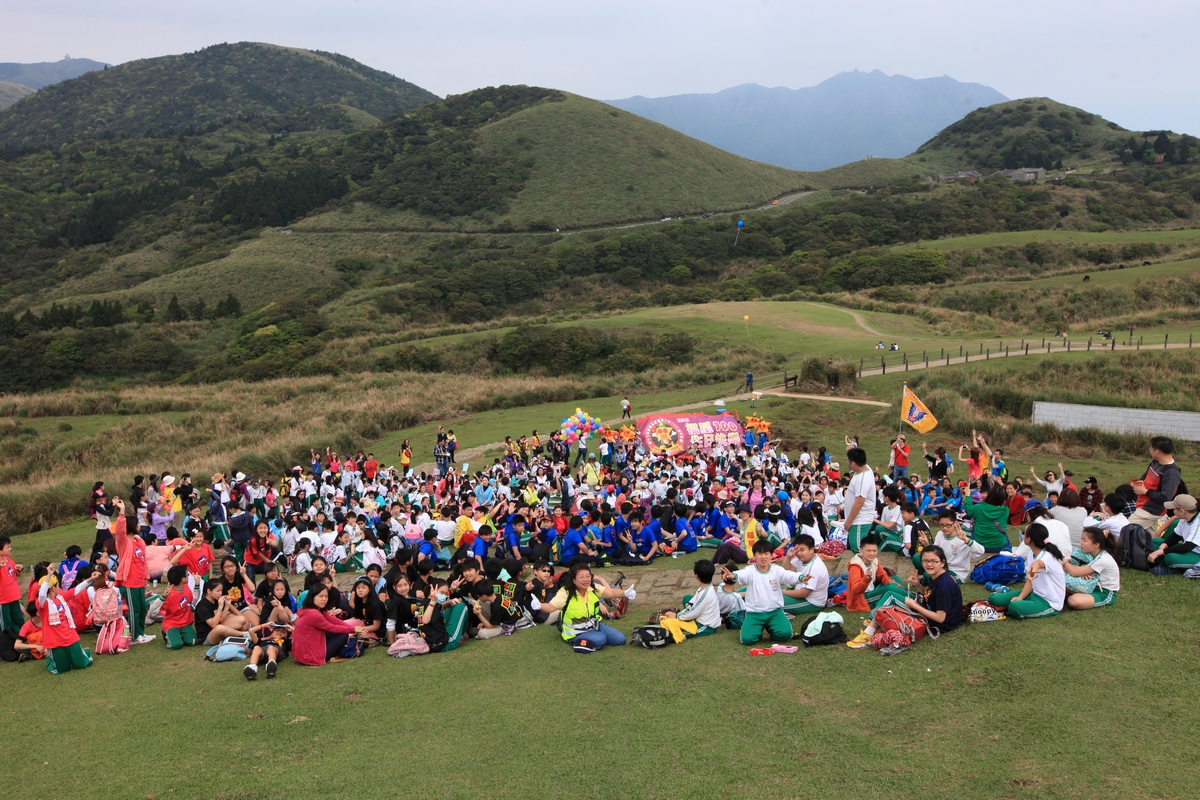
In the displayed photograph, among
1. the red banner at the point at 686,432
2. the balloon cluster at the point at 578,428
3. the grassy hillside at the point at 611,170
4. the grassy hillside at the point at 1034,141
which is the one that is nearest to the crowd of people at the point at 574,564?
the red banner at the point at 686,432

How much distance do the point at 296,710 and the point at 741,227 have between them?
7558 cm

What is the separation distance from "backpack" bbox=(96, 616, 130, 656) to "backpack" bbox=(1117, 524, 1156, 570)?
11.8 meters

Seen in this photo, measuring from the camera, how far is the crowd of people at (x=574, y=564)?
802cm

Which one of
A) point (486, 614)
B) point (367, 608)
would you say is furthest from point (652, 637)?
point (367, 608)

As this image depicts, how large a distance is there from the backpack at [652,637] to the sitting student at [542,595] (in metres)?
1.13

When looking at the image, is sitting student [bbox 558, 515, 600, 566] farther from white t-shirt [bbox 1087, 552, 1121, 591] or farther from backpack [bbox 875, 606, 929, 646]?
white t-shirt [bbox 1087, 552, 1121, 591]

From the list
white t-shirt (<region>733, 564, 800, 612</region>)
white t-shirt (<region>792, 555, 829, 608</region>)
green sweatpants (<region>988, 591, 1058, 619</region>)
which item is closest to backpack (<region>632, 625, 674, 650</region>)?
white t-shirt (<region>733, 564, 800, 612</region>)

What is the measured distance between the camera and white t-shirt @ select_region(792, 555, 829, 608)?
852cm

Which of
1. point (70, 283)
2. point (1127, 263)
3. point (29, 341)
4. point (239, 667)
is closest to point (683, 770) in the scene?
point (239, 667)

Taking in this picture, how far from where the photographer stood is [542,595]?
955cm

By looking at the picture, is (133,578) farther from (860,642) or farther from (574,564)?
(860,642)

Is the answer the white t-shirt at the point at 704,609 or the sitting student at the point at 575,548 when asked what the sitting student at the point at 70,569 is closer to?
the sitting student at the point at 575,548

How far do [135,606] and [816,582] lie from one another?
827 cm

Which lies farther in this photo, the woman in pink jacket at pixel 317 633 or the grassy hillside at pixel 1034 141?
the grassy hillside at pixel 1034 141
